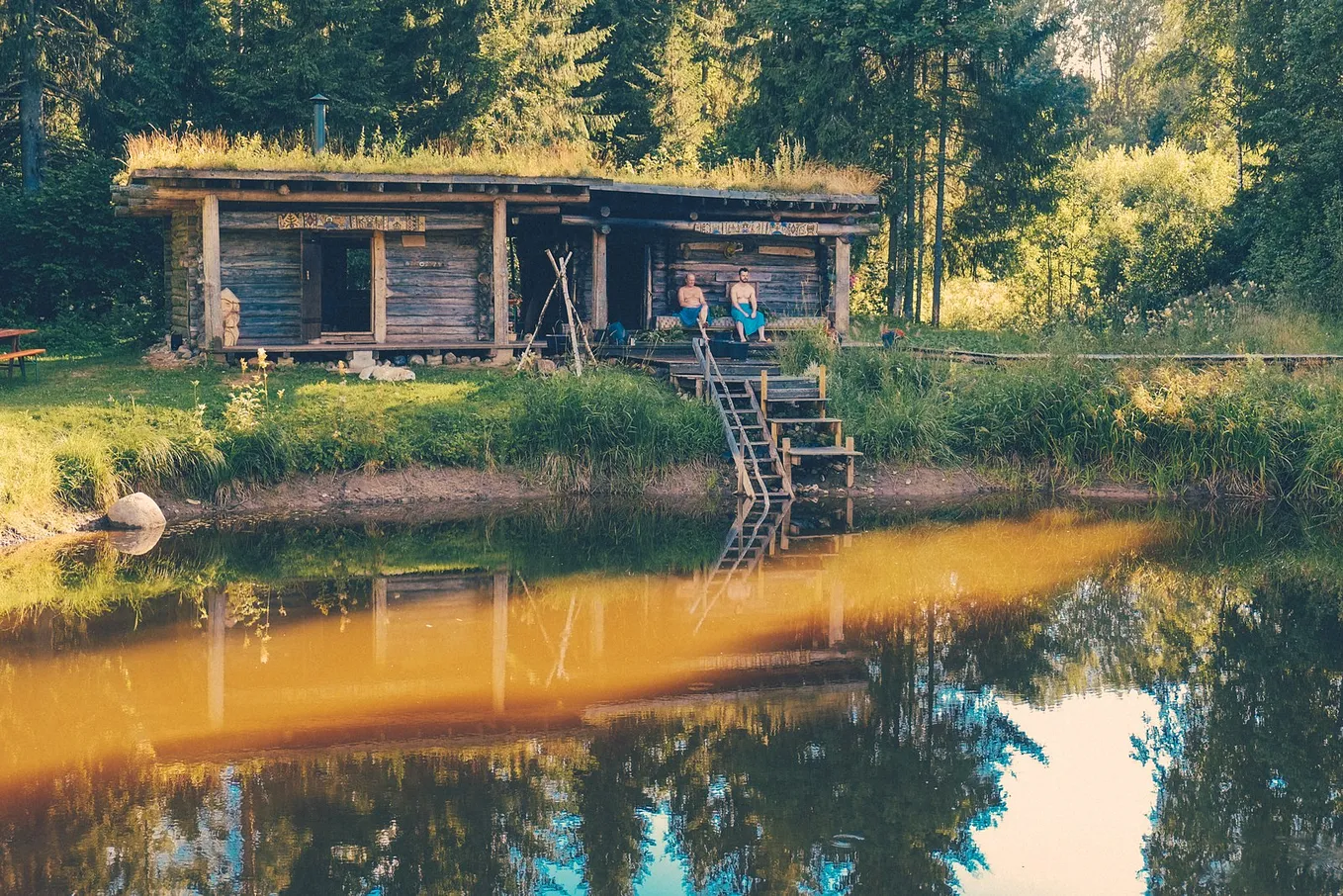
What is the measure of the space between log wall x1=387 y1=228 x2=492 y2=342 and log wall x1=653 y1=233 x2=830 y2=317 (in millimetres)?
3590

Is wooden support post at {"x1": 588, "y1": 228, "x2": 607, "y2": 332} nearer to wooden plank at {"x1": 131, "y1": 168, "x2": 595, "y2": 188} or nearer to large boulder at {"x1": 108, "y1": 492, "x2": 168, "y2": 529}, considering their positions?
wooden plank at {"x1": 131, "y1": 168, "x2": 595, "y2": 188}

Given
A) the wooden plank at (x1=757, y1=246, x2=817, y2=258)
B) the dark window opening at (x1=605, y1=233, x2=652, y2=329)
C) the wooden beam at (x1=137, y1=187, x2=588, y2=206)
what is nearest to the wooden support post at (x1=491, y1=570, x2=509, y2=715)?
the wooden beam at (x1=137, y1=187, x2=588, y2=206)

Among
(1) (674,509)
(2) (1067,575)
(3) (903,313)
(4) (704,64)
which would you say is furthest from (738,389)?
(4) (704,64)

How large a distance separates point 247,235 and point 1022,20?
18089 mm

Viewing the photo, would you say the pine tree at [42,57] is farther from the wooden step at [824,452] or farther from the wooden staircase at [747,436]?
the wooden step at [824,452]

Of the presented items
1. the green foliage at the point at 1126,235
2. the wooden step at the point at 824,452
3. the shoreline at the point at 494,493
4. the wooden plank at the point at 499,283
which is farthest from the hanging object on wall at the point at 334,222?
the green foliage at the point at 1126,235

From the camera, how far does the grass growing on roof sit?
20812 mm

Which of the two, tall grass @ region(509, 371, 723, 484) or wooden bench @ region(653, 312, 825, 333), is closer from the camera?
tall grass @ region(509, 371, 723, 484)

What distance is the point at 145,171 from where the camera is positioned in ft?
66.8

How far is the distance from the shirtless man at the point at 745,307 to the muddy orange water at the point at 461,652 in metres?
8.68

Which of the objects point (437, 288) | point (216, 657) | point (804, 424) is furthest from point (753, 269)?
point (216, 657)

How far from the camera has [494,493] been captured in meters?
17.9

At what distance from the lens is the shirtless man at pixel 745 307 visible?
2341 centimetres

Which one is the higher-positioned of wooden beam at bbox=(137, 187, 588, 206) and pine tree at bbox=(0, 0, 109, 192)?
pine tree at bbox=(0, 0, 109, 192)
